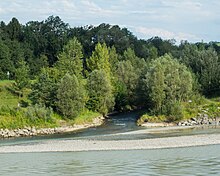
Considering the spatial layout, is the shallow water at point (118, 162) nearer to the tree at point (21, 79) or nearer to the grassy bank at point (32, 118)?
the grassy bank at point (32, 118)

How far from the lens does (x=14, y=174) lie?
105ft

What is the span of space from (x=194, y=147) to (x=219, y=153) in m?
6.42

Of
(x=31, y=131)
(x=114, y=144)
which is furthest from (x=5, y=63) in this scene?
(x=114, y=144)

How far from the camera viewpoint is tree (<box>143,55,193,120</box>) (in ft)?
258

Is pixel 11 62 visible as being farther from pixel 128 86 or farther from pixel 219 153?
pixel 219 153

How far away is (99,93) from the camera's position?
282ft

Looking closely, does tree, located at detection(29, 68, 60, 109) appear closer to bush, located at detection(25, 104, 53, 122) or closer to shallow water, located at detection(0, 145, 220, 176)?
bush, located at detection(25, 104, 53, 122)

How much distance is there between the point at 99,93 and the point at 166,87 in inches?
505

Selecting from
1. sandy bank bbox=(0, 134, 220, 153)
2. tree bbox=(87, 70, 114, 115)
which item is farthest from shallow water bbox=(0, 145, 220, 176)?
tree bbox=(87, 70, 114, 115)

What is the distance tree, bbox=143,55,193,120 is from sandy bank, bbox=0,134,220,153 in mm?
23734

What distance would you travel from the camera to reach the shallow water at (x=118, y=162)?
31.4 meters

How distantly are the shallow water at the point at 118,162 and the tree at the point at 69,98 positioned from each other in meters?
30.4

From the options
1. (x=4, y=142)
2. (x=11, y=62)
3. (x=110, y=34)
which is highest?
(x=110, y=34)

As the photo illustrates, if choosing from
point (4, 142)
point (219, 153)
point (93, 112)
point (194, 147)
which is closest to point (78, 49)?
point (93, 112)
